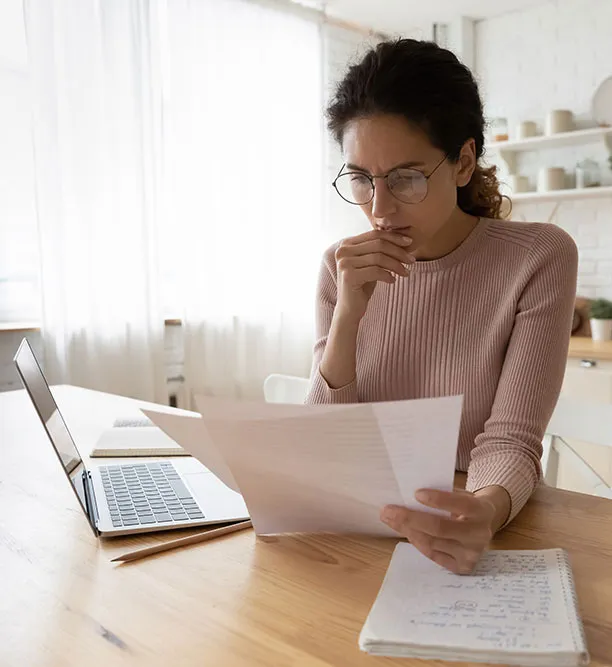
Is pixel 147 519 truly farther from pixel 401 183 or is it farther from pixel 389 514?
pixel 401 183

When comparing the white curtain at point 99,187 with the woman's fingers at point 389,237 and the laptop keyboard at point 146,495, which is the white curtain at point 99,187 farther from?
the woman's fingers at point 389,237

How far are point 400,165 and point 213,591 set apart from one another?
0.66m

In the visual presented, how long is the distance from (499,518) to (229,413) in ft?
1.14

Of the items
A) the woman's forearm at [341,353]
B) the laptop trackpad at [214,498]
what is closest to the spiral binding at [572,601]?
the laptop trackpad at [214,498]

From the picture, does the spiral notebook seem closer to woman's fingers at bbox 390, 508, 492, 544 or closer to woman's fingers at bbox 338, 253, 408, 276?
woman's fingers at bbox 390, 508, 492, 544

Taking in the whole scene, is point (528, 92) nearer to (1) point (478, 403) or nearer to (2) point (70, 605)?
(1) point (478, 403)

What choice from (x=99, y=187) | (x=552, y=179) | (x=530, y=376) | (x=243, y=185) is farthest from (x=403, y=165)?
(x=552, y=179)

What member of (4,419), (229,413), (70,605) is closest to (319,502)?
(229,413)

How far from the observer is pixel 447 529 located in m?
0.71

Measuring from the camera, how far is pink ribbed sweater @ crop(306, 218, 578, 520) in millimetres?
1022

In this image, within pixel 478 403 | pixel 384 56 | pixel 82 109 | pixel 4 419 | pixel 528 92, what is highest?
pixel 528 92

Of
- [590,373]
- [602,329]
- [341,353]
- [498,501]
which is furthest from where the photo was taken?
[602,329]

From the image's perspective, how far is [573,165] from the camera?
11.6 ft

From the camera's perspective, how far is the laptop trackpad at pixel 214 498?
0.92m
